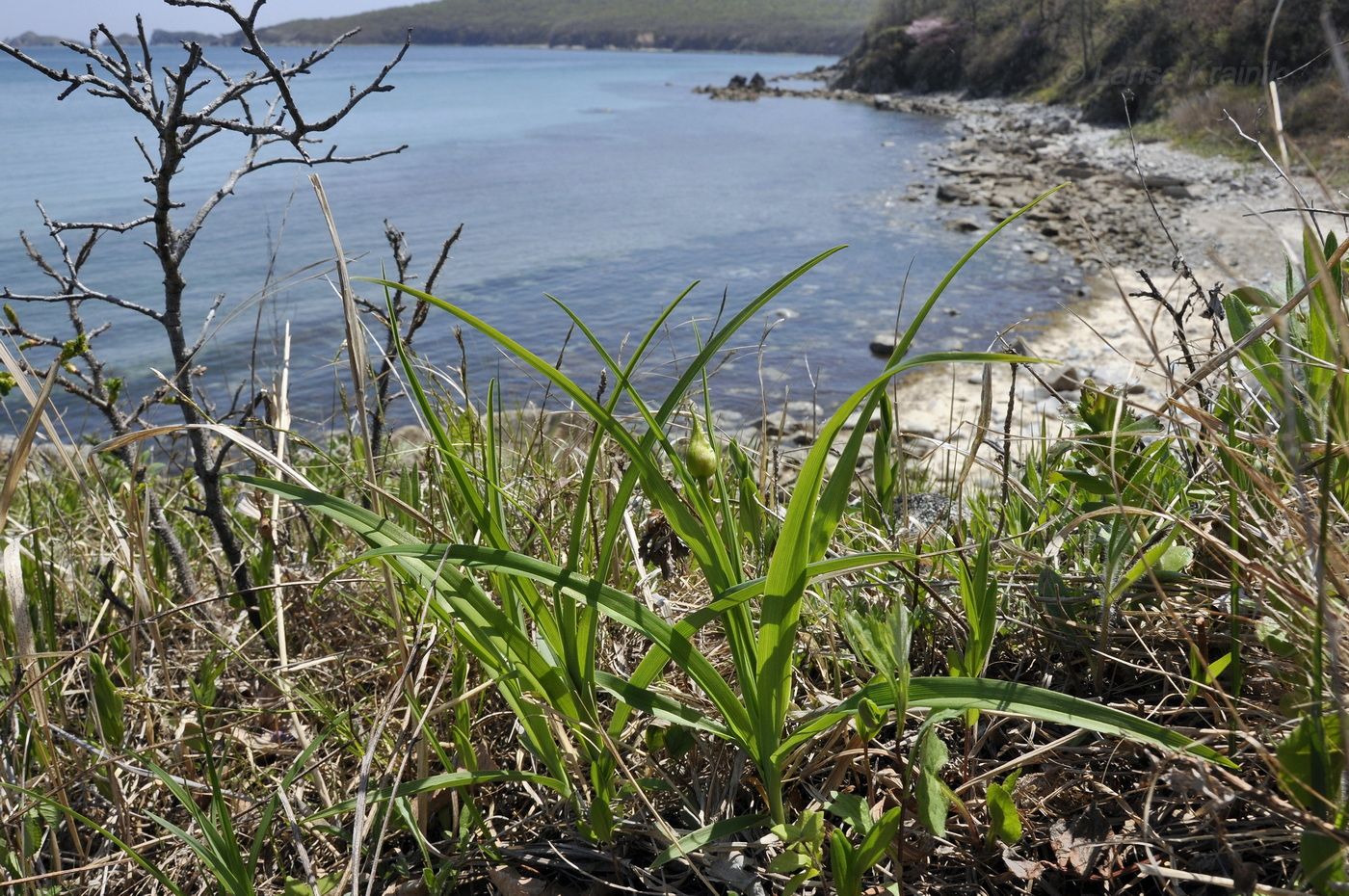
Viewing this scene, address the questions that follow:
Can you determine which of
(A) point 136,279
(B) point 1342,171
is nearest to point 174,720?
(A) point 136,279

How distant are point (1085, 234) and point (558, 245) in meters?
13.0

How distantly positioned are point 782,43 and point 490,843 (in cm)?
13629

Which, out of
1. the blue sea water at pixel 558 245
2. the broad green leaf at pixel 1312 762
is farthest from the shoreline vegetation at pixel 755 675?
the blue sea water at pixel 558 245

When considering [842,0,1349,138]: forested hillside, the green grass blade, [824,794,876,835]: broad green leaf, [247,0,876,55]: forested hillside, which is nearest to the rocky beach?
the green grass blade

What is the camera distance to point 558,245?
1648 centimetres

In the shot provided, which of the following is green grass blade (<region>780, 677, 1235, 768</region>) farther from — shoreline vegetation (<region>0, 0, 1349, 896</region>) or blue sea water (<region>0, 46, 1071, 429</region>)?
blue sea water (<region>0, 46, 1071, 429</region>)

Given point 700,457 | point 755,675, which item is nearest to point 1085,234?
point 700,457

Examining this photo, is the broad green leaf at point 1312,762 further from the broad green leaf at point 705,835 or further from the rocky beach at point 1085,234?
the broad green leaf at point 705,835

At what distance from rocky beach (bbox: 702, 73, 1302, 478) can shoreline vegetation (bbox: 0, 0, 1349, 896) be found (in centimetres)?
34

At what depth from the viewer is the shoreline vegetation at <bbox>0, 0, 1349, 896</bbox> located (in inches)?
46.7

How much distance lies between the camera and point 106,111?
40406 millimetres

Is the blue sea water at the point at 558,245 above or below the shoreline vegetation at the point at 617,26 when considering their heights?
below

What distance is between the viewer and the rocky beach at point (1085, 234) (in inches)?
301

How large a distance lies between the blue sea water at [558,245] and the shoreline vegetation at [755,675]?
50 centimetres
